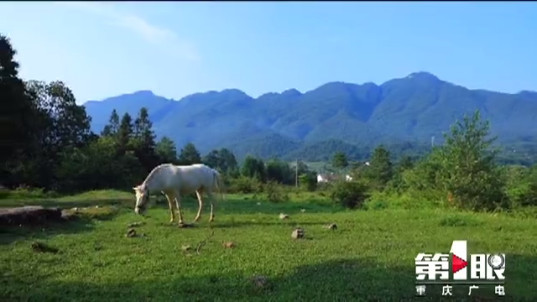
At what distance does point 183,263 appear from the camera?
400 inches

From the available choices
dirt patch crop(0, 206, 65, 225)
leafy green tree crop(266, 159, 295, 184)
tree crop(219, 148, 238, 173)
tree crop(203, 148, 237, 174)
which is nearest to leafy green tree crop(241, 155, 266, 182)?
leafy green tree crop(266, 159, 295, 184)

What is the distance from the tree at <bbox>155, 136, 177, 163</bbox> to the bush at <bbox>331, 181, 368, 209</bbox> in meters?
26.8

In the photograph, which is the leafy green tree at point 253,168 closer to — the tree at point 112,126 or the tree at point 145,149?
the tree at point 145,149

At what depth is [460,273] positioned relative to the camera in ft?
27.9

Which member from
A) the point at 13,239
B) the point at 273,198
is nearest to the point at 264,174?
the point at 273,198

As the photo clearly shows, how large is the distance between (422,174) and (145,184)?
1598 centimetres

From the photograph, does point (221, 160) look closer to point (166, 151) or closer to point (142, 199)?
point (166, 151)

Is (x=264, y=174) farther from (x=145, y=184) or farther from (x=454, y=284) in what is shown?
(x=454, y=284)

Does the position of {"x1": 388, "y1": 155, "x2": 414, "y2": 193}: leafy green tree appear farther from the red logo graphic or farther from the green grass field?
the red logo graphic

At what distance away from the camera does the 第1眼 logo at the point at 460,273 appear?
26.2 feet

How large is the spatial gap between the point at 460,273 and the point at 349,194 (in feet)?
87.8

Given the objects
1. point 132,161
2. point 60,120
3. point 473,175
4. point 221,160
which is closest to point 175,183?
point 473,175

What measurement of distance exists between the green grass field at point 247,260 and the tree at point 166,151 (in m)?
43.2

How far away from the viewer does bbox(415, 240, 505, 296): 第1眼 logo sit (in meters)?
8.00
